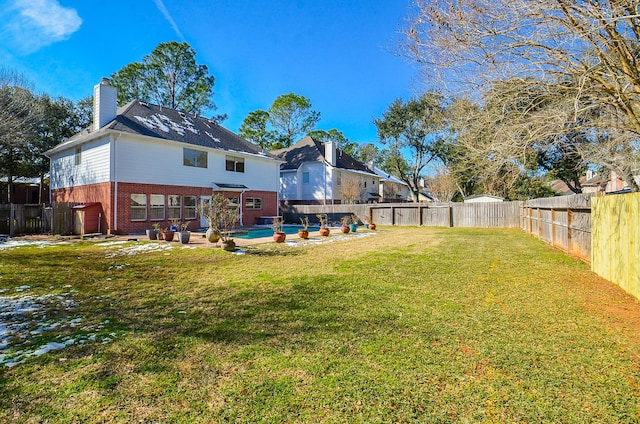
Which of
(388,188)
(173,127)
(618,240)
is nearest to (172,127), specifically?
(173,127)

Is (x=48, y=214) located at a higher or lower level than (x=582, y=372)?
higher

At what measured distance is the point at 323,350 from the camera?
3305mm

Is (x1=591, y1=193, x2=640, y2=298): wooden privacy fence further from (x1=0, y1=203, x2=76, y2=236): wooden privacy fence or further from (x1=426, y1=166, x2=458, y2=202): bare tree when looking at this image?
(x1=426, y1=166, x2=458, y2=202): bare tree

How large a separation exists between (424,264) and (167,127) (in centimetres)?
1640

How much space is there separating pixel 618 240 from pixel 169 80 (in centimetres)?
3399

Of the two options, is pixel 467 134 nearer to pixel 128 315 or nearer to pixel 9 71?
pixel 128 315

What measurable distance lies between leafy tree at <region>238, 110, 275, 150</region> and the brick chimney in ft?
72.0

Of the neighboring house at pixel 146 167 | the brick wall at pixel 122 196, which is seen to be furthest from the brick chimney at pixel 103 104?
the brick wall at pixel 122 196

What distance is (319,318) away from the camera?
425 cm

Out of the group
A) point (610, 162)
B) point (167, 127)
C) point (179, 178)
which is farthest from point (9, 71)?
point (610, 162)

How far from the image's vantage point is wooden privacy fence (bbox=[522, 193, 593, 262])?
8.19 meters

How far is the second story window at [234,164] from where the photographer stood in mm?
20375

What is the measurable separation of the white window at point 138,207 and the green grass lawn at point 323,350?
9524 mm

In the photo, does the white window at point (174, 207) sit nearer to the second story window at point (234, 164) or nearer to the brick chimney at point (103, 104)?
the second story window at point (234, 164)
